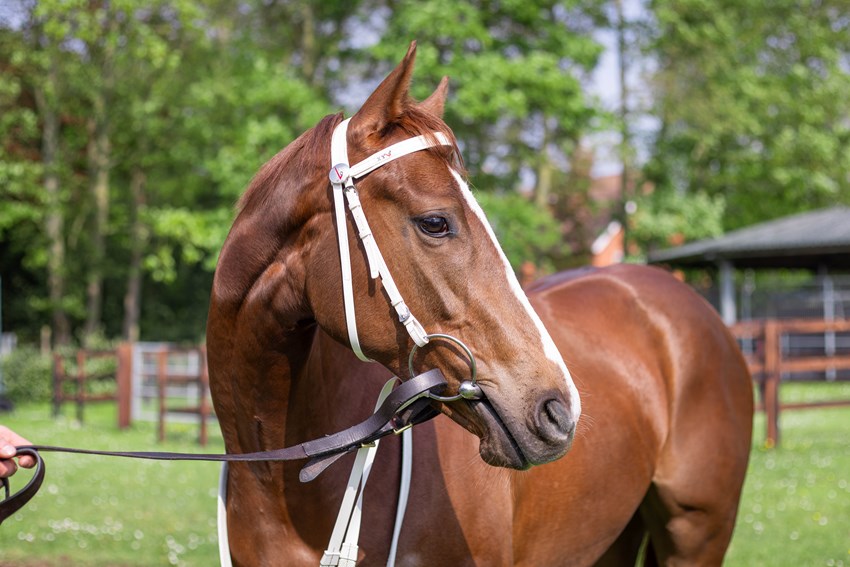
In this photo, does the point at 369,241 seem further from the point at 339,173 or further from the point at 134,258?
the point at 134,258

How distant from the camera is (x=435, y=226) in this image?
Result: 2148 millimetres

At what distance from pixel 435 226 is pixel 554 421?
574mm

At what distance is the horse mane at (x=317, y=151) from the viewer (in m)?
2.26

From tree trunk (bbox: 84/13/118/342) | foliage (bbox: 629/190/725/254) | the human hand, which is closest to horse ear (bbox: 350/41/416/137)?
the human hand

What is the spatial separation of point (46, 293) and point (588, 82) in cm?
1794

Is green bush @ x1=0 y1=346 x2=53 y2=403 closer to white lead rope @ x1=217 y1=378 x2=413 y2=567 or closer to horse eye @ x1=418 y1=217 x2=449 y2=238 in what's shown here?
white lead rope @ x1=217 y1=378 x2=413 y2=567

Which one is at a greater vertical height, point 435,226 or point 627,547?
point 435,226

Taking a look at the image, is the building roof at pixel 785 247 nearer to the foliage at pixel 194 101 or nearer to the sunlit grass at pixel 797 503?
the foliage at pixel 194 101

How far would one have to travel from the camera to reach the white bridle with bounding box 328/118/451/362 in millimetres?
2137

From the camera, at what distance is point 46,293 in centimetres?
2556

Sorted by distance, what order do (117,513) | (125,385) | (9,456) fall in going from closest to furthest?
1. (9,456)
2. (117,513)
3. (125,385)

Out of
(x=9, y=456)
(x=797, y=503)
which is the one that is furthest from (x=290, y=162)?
(x=797, y=503)

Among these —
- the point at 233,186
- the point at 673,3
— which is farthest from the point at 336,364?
the point at 673,3

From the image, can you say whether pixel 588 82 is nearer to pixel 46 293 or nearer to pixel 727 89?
pixel 727 89
